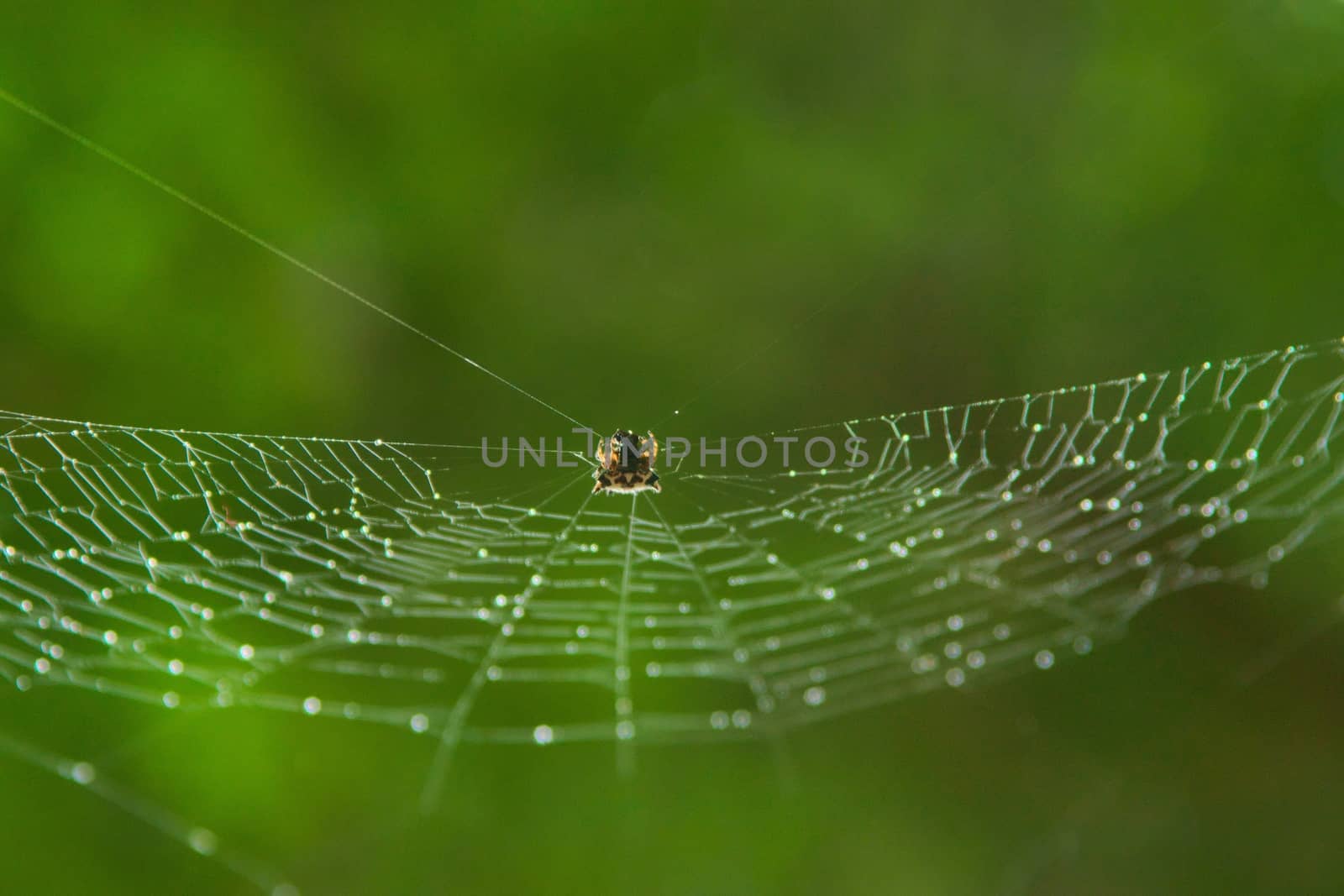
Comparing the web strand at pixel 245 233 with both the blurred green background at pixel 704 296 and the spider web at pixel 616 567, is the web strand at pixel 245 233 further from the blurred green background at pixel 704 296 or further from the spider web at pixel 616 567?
the spider web at pixel 616 567

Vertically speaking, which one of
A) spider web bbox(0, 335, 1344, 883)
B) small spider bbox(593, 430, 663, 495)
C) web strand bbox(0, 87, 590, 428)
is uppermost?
web strand bbox(0, 87, 590, 428)

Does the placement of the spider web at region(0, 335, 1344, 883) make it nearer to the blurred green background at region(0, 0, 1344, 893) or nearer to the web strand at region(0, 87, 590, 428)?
the blurred green background at region(0, 0, 1344, 893)

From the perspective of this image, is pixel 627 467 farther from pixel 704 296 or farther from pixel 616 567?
pixel 704 296

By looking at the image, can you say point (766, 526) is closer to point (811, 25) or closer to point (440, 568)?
point (440, 568)

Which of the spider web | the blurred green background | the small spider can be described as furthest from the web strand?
the spider web

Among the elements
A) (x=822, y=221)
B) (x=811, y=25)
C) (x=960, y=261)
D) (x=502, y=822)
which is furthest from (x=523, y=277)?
(x=502, y=822)

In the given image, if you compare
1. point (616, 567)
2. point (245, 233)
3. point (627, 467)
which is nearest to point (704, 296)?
point (627, 467)

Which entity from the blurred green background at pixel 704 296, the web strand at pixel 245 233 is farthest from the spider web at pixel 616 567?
the web strand at pixel 245 233
